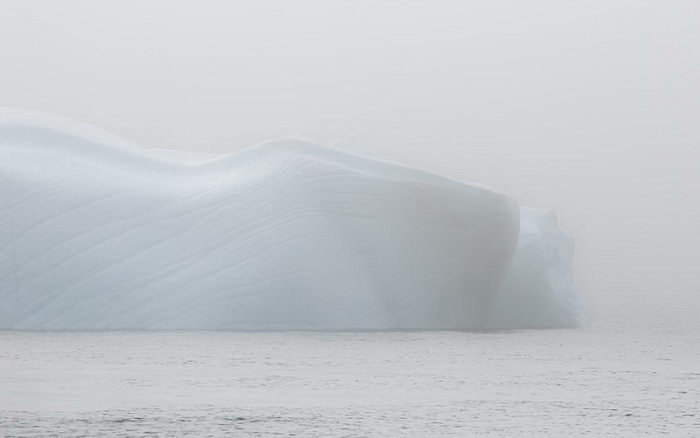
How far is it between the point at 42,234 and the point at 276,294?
3644 millimetres

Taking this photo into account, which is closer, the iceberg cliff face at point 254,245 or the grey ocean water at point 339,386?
the grey ocean water at point 339,386

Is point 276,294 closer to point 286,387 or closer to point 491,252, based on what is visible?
point 491,252

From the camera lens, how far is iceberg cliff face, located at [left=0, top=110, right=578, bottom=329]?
2036 cm

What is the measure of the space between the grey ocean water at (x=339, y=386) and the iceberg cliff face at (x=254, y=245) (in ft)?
6.57

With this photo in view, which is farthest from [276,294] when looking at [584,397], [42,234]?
[584,397]

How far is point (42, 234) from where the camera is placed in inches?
812

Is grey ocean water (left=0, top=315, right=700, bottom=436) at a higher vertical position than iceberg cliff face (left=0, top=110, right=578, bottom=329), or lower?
lower

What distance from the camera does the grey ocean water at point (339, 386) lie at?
7613mm

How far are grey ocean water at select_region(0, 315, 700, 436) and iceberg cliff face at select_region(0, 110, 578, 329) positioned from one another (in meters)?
2.00

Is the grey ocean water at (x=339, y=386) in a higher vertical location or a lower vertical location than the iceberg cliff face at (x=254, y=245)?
lower

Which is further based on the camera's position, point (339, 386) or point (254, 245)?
point (254, 245)

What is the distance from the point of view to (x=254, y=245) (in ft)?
67.6

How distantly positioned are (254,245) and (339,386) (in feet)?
33.2

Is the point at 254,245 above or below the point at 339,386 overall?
above
